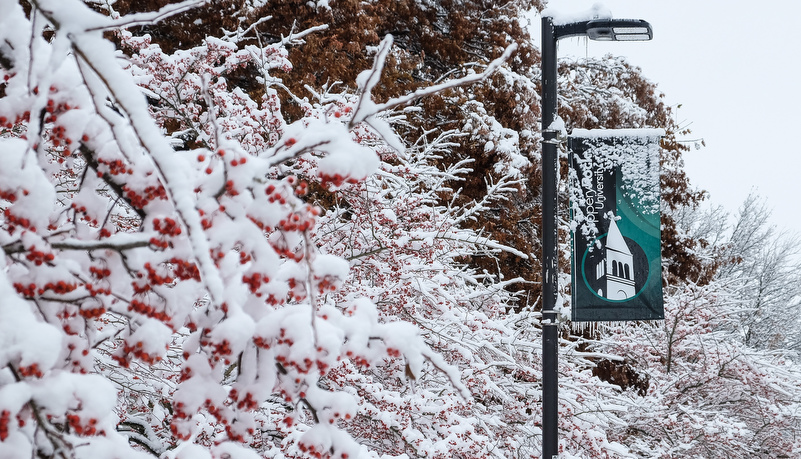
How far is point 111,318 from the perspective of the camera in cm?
442

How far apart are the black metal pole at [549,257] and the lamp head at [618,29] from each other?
337 mm

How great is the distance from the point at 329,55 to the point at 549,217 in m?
5.60

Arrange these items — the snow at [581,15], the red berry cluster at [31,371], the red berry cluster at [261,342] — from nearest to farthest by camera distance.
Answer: the red berry cluster at [31,371] → the red berry cluster at [261,342] → the snow at [581,15]

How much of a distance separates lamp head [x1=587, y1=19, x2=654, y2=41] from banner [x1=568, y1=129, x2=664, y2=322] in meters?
0.81

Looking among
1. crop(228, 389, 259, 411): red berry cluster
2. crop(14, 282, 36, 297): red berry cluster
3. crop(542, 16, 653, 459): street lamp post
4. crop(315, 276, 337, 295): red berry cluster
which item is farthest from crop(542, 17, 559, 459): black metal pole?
crop(14, 282, 36, 297): red berry cluster

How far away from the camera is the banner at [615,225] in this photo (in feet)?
19.0

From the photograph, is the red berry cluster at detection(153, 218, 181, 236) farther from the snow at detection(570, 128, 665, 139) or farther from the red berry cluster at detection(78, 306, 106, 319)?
the snow at detection(570, 128, 665, 139)

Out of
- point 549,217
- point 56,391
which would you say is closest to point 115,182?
point 56,391

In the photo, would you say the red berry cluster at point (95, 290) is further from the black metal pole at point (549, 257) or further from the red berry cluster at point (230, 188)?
the black metal pole at point (549, 257)

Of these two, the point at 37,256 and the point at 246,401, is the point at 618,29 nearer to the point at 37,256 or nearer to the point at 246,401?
the point at 246,401

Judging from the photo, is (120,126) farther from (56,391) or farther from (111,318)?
(111,318)

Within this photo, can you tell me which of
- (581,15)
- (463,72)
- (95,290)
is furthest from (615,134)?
(463,72)

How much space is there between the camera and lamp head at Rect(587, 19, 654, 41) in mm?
5793

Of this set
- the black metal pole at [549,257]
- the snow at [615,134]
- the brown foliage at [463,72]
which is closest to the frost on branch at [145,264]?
the black metal pole at [549,257]
